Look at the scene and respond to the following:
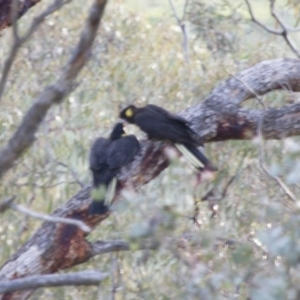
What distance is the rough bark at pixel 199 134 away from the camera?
133 inches

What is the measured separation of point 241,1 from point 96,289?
2.49m

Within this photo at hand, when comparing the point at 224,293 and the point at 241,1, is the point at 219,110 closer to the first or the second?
the point at 224,293

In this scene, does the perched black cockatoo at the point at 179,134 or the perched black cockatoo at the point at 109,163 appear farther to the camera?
the perched black cockatoo at the point at 179,134

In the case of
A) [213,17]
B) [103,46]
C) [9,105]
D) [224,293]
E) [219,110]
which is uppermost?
[224,293]

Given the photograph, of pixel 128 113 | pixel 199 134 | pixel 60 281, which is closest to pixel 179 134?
pixel 199 134

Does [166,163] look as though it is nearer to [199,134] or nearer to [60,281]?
[199,134]

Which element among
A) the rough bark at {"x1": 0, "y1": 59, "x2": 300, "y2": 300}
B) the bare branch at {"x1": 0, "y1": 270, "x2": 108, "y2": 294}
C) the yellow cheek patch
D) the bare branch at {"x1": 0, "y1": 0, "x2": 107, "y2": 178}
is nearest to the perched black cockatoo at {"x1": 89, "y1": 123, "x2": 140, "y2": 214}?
the rough bark at {"x1": 0, "y1": 59, "x2": 300, "y2": 300}

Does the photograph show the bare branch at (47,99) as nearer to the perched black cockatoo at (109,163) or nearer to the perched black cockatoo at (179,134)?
the perched black cockatoo at (109,163)

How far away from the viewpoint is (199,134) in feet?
12.0

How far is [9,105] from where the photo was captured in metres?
5.03

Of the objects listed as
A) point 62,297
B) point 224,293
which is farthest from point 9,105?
point 224,293

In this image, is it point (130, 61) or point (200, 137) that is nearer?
point (200, 137)

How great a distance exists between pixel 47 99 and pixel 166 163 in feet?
6.73

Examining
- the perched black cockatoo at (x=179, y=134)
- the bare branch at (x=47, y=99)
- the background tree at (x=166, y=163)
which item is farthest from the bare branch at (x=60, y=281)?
the perched black cockatoo at (x=179, y=134)
